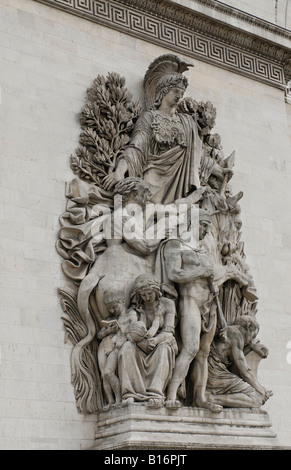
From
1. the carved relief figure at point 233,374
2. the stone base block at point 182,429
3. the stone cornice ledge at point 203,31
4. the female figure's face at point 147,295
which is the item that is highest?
the stone cornice ledge at point 203,31

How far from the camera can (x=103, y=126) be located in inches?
349

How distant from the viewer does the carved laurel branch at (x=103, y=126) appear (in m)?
8.64

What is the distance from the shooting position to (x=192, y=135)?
30.6 feet

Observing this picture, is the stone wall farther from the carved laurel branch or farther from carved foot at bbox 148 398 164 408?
carved foot at bbox 148 398 164 408

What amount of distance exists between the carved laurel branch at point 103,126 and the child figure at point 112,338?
145cm

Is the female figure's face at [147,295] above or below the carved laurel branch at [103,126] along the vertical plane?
below

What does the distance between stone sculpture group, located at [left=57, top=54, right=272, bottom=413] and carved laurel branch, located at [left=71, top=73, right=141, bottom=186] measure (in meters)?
0.01

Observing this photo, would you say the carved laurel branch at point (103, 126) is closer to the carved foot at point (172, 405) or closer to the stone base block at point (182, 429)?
the carved foot at point (172, 405)

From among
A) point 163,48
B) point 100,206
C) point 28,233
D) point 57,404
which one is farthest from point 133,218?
point 163,48

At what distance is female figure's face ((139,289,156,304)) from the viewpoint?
311 inches

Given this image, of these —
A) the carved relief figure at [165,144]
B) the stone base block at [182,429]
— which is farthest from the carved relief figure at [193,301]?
the carved relief figure at [165,144]

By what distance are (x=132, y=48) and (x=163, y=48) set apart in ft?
1.70

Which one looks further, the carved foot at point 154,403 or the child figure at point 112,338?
the child figure at point 112,338

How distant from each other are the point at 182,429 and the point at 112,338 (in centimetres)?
110
